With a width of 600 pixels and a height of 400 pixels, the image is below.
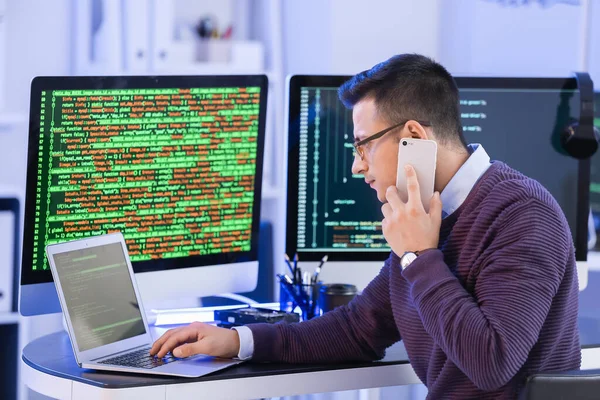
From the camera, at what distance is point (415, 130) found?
4.70 ft

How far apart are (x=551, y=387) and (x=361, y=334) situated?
0.51 m

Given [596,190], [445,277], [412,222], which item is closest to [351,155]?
[412,222]

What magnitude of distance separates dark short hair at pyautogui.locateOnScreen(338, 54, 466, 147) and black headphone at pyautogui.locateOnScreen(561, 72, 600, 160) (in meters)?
0.64

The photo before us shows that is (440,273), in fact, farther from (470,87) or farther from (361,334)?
(470,87)

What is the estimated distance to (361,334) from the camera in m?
1.58

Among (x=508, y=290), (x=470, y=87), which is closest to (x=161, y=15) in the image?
(x=470, y=87)

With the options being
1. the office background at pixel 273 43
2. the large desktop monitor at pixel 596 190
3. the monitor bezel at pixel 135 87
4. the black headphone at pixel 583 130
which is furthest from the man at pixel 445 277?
the large desktop monitor at pixel 596 190

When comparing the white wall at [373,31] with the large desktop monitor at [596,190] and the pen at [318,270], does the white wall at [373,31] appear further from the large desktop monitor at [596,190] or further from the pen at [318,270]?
the pen at [318,270]

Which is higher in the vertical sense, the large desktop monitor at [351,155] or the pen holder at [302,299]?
the large desktop monitor at [351,155]

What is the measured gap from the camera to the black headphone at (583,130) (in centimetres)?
201

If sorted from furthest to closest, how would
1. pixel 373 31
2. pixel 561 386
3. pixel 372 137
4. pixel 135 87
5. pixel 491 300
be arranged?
pixel 373 31, pixel 135 87, pixel 372 137, pixel 491 300, pixel 561 386

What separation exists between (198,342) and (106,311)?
18 centimetres

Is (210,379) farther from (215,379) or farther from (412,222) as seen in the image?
(412,222)

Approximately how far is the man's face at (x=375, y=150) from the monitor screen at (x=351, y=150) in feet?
1.37
